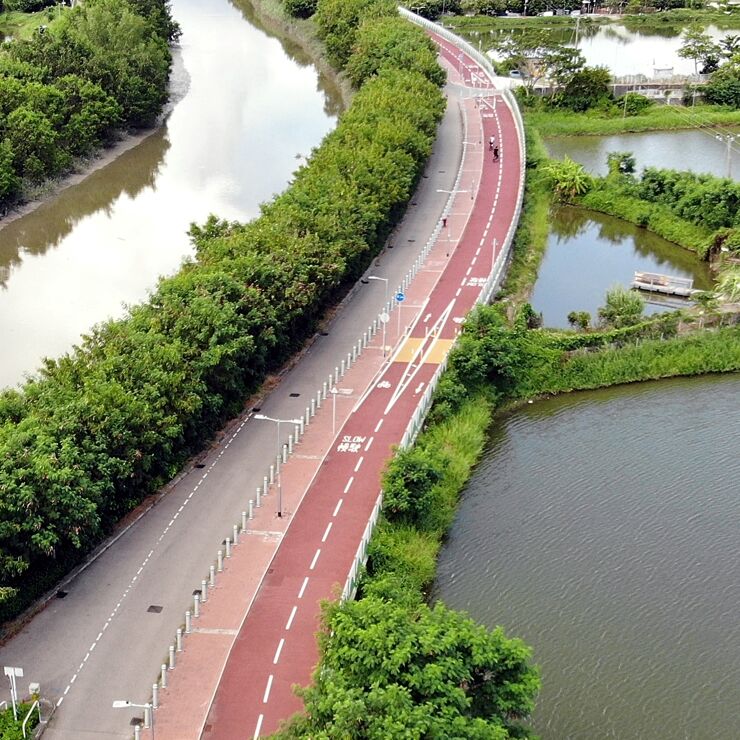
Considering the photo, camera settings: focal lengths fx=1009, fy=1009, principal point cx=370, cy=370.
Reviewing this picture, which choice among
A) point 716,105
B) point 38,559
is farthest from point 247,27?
point 38,559

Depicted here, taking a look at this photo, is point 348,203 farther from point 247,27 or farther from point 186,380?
point 247,27

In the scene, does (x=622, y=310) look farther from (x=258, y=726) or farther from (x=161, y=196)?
(x=161, y=196)

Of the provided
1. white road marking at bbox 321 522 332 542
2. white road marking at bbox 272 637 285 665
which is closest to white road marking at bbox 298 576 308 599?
white road marking at bbox 272 637 285 665

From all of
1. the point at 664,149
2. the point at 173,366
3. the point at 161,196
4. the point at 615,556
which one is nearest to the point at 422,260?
the point at 173,366

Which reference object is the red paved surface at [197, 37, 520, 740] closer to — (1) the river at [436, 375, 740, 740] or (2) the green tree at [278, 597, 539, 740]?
(2) the green tree at [278, 597, 539, 740]

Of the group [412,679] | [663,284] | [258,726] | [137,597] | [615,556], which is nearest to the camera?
[412,679]
